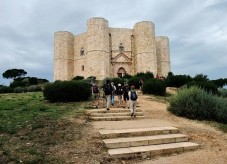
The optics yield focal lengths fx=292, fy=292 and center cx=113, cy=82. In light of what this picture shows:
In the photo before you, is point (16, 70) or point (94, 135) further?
point (16, 70)

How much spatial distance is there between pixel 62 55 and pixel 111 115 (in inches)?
1538

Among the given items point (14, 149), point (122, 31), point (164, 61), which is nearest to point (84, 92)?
point (14, 149)

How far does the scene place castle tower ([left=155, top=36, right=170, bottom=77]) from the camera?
53719mm

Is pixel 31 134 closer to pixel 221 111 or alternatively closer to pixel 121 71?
pixel 221 111

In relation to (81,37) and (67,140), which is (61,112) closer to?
(67,140)

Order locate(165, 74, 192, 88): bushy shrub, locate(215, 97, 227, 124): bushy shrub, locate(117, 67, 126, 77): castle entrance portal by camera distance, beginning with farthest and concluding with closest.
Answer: locate(117, 67, 126, 77): castle entrance portal < locate(165, 74, 192, 88): bushy shrub < locate(215, 97, 227, 124): bushy shrub

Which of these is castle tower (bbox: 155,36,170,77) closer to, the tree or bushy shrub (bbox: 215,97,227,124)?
the tree

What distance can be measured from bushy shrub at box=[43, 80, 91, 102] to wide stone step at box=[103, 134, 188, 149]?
8362 millimetres

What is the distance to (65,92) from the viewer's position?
54.1 ft

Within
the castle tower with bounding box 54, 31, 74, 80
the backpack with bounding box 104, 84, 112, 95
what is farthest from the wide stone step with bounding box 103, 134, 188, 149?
the castle tower with bounding box 54, 31, 74, 80

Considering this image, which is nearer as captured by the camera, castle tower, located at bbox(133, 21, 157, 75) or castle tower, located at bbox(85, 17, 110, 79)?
castle tower, located at bbox(85, 17, 110, 79)

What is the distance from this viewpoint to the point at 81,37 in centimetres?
5081

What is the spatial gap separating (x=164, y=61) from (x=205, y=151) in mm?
46617

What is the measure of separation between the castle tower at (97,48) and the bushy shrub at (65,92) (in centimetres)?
2814
